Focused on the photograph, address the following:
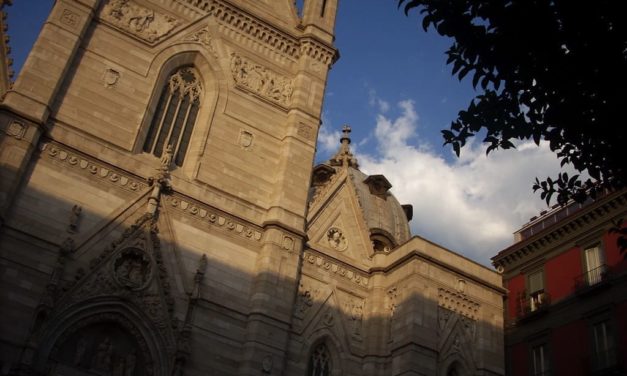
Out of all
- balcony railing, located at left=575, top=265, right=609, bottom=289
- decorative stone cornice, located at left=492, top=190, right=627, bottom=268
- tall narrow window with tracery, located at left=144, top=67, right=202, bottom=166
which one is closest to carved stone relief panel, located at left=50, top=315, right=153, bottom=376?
Result: tall narrow window with tracery, located at left=144, top=67, right=202, bottom=166

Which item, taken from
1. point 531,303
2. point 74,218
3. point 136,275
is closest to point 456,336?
point 531,303

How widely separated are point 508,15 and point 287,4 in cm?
1740

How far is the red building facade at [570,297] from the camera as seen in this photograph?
22.9 metres

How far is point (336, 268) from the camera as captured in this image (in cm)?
2170

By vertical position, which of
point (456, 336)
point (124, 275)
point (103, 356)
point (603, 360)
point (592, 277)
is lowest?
point (103, 356)

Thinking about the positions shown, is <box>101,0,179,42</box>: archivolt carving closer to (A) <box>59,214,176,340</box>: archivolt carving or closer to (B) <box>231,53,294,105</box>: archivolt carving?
(B) <box>231,53,294,105</box>: archivolt carving

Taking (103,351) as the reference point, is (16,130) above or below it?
Result: above

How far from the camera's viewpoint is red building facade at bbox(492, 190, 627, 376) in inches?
902

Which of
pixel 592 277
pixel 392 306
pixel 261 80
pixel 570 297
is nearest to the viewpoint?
pixel 392 306

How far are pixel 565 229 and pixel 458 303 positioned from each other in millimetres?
7600

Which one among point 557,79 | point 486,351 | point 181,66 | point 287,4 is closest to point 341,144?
point 287,4

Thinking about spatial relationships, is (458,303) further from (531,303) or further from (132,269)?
(132,269)

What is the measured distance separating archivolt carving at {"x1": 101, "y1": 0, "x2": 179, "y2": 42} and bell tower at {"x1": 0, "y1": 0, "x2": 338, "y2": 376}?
0.15 feet

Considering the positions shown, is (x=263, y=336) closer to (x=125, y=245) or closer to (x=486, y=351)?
(x=125, y=245)
